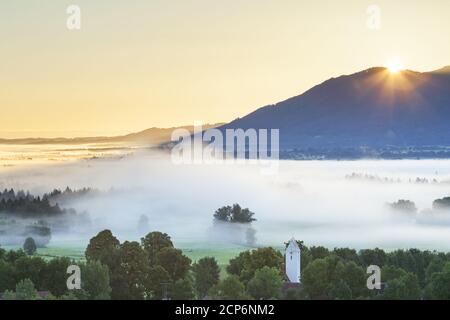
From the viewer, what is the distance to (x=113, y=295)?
32.2 meters

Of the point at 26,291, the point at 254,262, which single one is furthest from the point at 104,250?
the point at 26,291

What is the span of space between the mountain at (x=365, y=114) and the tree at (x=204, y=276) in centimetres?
2985

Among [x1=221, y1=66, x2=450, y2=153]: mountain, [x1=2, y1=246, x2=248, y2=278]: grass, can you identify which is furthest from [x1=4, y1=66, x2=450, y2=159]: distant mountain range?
[x1=2, y1=246, x2=248, y2=278]: grass

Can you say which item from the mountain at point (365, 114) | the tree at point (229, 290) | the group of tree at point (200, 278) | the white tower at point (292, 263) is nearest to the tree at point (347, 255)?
the group of tree at point (200, 278)

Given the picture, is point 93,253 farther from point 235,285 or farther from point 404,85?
point 404,85

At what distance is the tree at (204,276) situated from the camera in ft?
112

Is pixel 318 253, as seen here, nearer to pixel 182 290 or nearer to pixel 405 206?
pixel 182 290

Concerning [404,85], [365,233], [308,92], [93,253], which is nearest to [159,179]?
[308,92]

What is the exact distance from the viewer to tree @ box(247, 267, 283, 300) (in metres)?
29.8

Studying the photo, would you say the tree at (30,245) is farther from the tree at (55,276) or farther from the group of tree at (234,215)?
the tree at (55,276)

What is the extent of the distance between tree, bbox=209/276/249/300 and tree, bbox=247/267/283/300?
440 millimetres

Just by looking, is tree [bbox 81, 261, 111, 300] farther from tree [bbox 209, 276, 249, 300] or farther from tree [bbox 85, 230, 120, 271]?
tree [bbox 209, 276, 249, 300]
